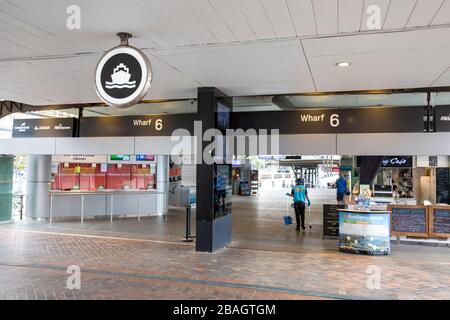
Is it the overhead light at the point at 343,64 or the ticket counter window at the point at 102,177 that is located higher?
the overhead light at the point at 343,64

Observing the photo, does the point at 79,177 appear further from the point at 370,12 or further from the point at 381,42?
the point at 370,12

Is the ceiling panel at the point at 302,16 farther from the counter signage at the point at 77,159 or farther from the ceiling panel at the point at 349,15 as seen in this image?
the counter signage at the point at 77,159

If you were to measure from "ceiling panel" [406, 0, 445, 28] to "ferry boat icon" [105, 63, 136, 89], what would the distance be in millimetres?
2850

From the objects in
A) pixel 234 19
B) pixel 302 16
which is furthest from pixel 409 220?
pixel 234 19

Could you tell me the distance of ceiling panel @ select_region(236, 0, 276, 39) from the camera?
3.51 m

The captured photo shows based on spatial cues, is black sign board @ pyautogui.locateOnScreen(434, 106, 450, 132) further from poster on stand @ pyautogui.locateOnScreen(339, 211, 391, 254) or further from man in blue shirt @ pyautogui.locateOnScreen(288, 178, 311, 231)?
man in blue shirt @ pyautogui.locateOnScreen(288, 178, 311, 231)

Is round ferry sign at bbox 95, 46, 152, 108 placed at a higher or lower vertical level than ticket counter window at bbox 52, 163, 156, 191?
higher

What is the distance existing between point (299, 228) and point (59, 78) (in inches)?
279

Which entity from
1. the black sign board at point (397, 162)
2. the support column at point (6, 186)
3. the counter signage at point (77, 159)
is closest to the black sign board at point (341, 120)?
the counter signage at point (77, 159)

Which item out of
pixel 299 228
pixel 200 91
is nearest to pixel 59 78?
pixel 200 91

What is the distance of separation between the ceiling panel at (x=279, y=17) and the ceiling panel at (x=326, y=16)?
0.90 feet

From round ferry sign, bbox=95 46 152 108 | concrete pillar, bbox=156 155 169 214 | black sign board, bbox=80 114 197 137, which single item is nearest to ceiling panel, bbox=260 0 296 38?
round ferry sign, bbox=95 46 152 108

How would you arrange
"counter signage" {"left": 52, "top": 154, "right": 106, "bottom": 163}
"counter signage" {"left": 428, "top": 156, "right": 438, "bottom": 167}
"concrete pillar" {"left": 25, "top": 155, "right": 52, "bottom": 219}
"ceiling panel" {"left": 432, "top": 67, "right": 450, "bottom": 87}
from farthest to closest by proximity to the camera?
"counter signage" {"left": 52, "top": 154, "right": 106, "bottom": 163} → "concrete pillar" {"left": 25, "top": 155, "right": 52, "bottom": 219} → "counter signage" {"left": 428, "top": 156, "right": 438, "bottom": 167} → "ceiling panel" {"left": 432, "top": 67, "right": 450, "bottom": 87}

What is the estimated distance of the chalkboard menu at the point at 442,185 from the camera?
13.7 meters
